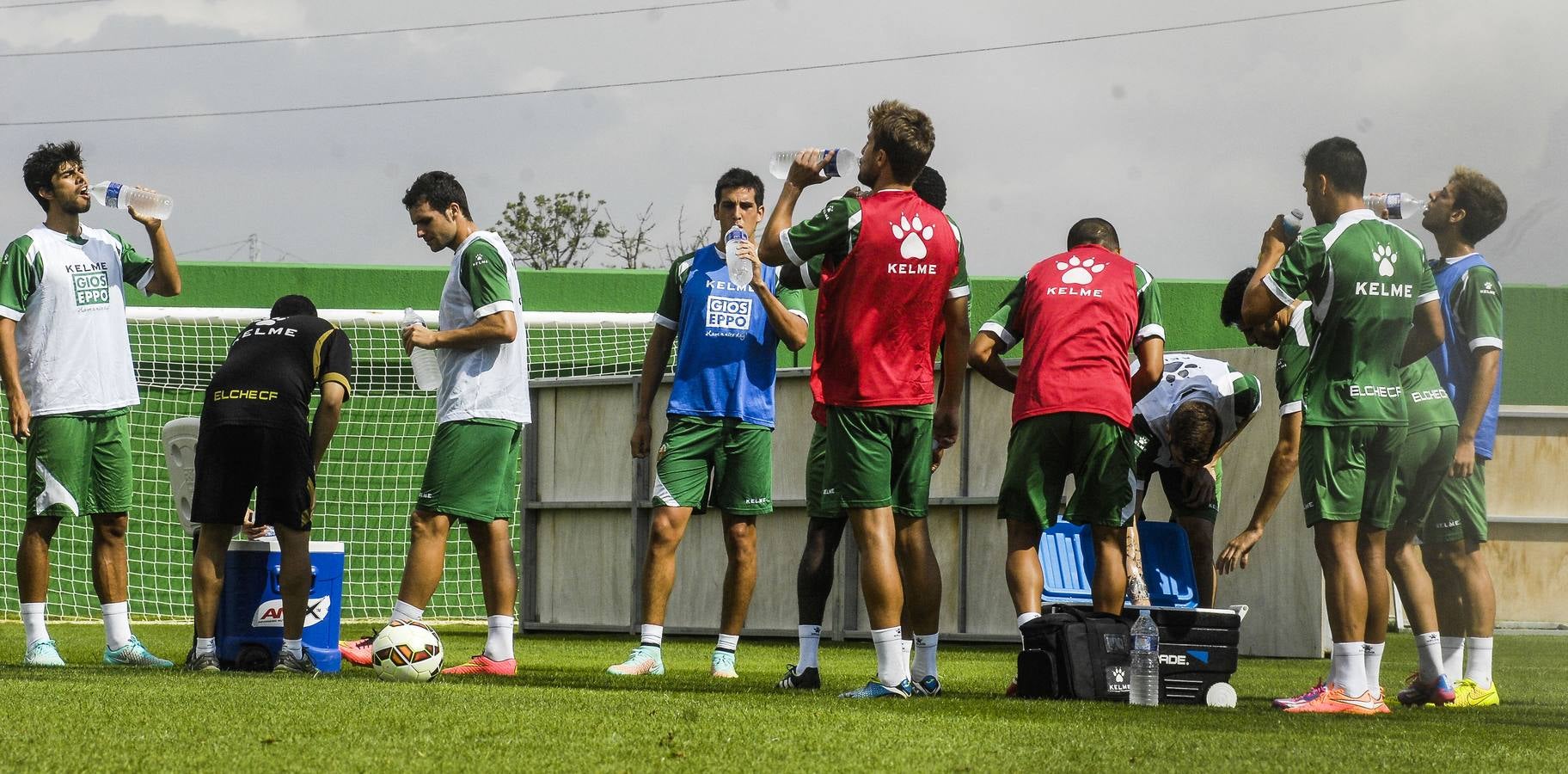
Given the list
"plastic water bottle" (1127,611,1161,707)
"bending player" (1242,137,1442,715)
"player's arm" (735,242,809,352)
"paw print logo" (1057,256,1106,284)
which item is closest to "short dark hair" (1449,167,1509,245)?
"bending player" (1242,137,1442,715)

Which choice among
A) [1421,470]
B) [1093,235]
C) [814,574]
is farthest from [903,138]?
[1421,470]

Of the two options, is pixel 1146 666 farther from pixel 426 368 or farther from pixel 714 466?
pixel 426 368

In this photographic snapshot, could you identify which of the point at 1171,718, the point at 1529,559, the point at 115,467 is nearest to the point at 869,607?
the point at 1171,718

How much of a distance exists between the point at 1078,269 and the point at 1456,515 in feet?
5.97

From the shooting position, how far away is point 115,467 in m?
7.45

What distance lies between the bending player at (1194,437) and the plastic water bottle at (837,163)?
2.37 m

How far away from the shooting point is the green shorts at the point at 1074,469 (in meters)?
6.11

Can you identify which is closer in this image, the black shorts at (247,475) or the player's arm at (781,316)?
the black shorts at (247,475)

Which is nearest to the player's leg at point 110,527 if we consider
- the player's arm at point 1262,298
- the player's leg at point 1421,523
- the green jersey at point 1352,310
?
the player's arm at point 1262,298

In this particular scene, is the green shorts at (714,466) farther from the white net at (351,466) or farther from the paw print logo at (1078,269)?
the white net at (351,466)

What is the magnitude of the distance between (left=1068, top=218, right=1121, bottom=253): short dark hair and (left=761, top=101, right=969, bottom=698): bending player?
946mm

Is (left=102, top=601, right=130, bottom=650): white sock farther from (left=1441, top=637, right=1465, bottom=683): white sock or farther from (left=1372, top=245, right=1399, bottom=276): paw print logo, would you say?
(left=1441, top=637, right=1465, bottom=683): white sock

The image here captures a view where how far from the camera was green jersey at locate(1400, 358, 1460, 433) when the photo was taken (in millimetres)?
6168

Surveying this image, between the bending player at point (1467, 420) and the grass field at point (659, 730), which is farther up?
the bending player at point (1467, 420)
